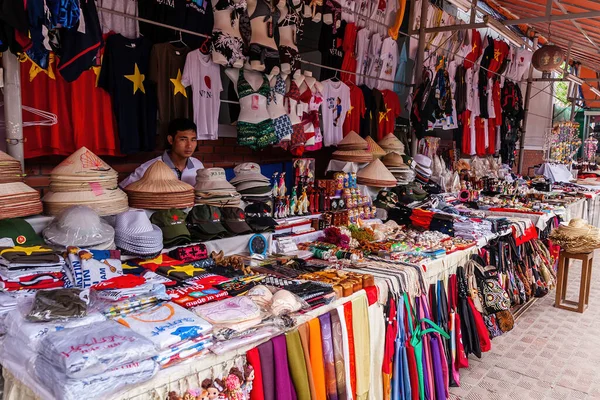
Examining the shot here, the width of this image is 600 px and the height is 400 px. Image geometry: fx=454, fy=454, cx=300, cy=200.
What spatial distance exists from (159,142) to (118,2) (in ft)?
3.40

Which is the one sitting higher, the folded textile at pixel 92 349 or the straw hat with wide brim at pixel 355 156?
the straw hat with wide brim at pixel 355 156

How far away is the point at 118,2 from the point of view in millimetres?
3266

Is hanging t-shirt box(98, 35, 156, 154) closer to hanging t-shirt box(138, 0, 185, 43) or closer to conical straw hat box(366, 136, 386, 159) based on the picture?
hanging t-shirt box(138, 0, 185, 43)

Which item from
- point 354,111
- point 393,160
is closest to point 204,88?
point 354,111

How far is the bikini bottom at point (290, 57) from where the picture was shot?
3996 millimetres

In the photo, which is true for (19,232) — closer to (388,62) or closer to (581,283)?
(388,62)

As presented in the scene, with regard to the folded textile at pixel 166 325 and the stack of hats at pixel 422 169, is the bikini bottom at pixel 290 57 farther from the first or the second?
the folded textile at pixel 166 325

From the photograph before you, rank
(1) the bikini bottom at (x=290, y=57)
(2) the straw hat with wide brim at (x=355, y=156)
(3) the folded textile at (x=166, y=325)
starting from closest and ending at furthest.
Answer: (3) the folded textile at (x=166, y=325) < (1) the bikini bottom at (x=290, y=57) < (2) the straw hat with wide brim at (x=355, y=156)

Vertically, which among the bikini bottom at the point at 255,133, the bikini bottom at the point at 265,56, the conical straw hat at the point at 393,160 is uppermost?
the bikini bottom at the point at 265,56

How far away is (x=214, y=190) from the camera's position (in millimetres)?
3113

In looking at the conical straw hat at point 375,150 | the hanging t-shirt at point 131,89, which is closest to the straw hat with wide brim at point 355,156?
the conical straw hat at point 375,150

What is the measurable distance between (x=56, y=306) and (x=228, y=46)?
2.60m

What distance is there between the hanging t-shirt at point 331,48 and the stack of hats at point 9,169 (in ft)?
10.8

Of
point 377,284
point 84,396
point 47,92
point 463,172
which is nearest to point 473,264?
point 377,284
